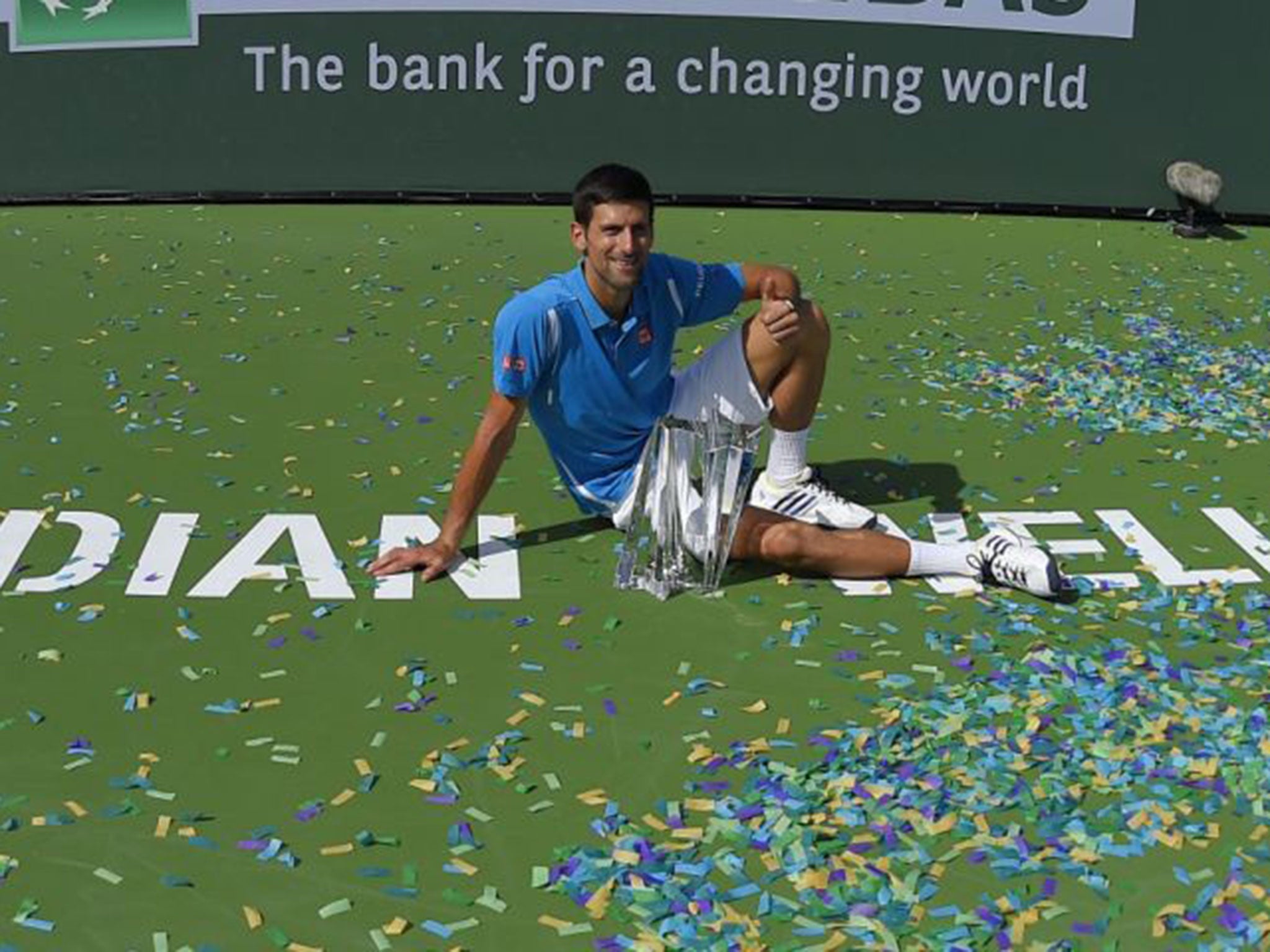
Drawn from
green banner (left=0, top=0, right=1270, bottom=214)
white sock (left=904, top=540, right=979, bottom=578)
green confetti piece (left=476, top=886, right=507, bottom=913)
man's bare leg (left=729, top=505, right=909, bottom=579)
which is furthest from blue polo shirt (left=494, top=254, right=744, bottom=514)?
green banner (left=0, top=0, right=1270, bottom=214)

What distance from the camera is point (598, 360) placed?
5.98 metres

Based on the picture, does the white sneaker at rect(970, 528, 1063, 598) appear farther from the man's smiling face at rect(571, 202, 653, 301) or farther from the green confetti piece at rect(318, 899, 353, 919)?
the green confetti piece at rect(318, 899, 353, 919)

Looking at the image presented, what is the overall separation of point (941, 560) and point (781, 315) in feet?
3.23

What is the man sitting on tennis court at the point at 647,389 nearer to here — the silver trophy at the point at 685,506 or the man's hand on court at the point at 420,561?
the man's hand on court at the point at 420,561

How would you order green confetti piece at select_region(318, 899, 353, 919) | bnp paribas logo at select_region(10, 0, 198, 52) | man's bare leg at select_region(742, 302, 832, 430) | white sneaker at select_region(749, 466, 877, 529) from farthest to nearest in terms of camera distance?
bnp paribas logo at select_region(10, 0, 198, 52), white sneaker at select_region(749, 466, 877, 529), man's bare leg at select_region(742, 302, 832, 430), green confetti piece at select_region(318, 899, 353, 919)

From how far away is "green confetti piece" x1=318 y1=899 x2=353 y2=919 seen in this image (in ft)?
13.4

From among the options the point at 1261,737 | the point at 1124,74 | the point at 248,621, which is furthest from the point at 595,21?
the point at 1261,737

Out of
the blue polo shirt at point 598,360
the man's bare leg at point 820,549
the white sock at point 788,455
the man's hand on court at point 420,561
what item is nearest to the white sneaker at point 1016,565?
the man's bare leg at point 820,549

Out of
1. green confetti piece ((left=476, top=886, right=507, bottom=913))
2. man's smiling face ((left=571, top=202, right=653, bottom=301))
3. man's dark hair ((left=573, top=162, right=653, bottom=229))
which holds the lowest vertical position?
green confetti piece ((left=476, top=886, right=507, bottom=913))

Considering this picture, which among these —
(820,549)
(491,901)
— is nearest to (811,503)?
(820,549)

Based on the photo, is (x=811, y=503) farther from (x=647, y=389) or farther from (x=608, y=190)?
(x=608, y=190)

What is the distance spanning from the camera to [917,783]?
15.3ft

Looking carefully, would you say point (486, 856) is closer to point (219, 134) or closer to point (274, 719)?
point (274, 719)

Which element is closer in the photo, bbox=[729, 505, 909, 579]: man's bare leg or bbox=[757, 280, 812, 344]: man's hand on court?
bbox=[729, 505, 909, 579]: man's bare leg
